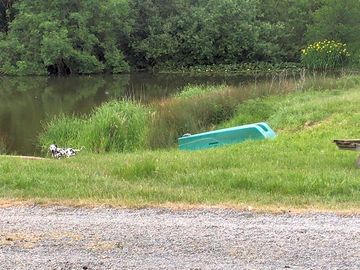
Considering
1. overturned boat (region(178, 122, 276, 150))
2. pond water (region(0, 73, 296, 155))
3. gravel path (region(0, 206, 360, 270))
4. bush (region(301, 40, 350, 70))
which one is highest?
gravel path (region(0, 206, 360, 270))

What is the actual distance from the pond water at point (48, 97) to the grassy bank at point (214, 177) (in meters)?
7.15

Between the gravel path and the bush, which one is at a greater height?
the gravel path

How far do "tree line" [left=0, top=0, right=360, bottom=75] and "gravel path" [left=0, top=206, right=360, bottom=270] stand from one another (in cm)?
3765

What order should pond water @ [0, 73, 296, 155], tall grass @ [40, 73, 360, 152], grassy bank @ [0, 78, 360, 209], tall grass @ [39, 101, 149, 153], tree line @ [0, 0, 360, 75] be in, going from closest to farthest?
grassy bank @ [0, 78, 360, 209]
tall grass @ [39, 101, 149, 153]
tall grass @ [40, 73, 360, 152]
pond water @ [0, 73, 296, 155]
tree line @ [0, 0, 360, 75]

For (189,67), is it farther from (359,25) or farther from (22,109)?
(22,109)

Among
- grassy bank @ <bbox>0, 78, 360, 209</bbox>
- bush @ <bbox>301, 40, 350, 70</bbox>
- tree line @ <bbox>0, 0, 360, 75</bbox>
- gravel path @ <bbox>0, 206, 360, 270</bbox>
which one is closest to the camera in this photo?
gravel path @ <bbox>0, 206, 360, 270</bbox>

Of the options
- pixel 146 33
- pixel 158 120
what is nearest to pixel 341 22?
pixel 146 33

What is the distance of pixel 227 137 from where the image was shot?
12.6m

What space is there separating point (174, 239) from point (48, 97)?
25013 mm

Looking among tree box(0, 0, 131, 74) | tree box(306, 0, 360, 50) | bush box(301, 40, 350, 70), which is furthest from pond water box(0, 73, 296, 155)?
tree box(306, 0, 360, 50)

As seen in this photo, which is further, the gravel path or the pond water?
the pond water

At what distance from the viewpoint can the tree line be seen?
44219mm

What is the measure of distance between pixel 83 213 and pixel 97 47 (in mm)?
41990

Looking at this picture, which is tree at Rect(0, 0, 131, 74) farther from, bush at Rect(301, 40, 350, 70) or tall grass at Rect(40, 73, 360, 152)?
tall grass at Rect(40, 73, 360, 152)
